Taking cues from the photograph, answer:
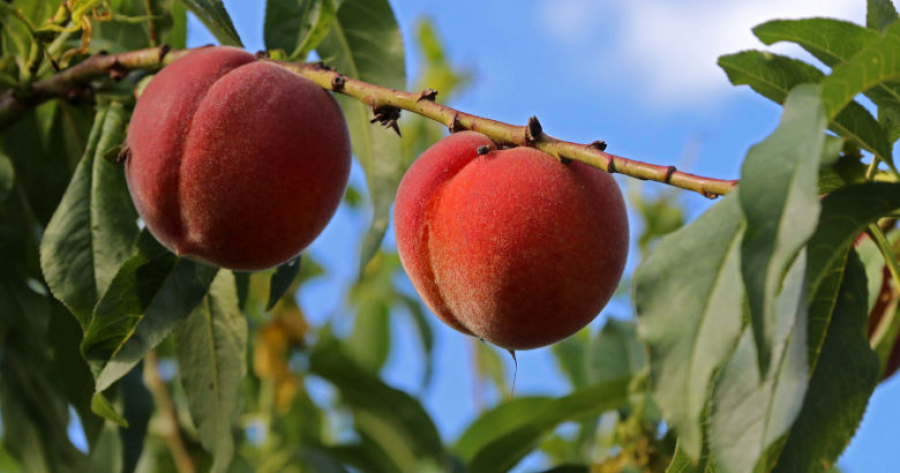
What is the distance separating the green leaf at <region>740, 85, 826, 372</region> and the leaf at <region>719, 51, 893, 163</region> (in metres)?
0.33

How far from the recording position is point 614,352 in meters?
2.61

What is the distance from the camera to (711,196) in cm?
104

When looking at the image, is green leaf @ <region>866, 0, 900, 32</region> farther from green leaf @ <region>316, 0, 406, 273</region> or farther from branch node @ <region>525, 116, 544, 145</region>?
green leaf @ <region>316, 0, 406, 273</region>

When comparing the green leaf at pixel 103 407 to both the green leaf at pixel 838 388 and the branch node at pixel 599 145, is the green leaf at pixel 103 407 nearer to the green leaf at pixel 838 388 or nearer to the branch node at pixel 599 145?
the branch node at pixel 599 145

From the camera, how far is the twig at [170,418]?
2.57 m

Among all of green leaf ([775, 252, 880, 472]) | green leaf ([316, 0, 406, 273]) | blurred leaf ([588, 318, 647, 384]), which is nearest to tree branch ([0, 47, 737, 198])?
green leaf ([775, 252, 880, 472])

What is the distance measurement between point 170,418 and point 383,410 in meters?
0.55

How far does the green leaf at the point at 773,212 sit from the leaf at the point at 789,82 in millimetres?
327

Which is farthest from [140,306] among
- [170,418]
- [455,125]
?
[170,418]

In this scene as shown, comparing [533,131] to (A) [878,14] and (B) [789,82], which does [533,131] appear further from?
(A) [878,14]

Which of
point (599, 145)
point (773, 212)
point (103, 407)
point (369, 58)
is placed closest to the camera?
point (773, 212)

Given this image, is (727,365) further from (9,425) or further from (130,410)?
(9,425)

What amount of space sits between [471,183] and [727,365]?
41 centimetres

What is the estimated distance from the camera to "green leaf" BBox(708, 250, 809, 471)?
0.88 m
